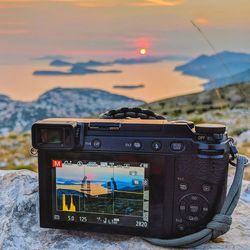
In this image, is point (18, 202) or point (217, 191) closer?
point (217, 191)

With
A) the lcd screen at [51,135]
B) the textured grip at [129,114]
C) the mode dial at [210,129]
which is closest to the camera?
the mode dial at [210,129]

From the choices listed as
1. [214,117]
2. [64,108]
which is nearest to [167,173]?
[64,108]

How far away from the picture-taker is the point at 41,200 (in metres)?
1.67

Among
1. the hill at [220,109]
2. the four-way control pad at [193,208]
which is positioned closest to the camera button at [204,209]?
the four-way control pad at [193,208]

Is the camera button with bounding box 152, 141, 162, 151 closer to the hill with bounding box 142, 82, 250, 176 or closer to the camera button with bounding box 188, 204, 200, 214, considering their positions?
the camera button with bounding box 188, 204, 200, 214

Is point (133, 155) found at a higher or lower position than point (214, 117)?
higher

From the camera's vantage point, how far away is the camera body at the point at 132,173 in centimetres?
155

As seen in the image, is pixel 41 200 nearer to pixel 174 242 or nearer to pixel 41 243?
pixel 41 243

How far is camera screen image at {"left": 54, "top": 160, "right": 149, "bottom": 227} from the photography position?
62.4 inches

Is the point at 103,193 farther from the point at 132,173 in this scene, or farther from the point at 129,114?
the point at 129,114

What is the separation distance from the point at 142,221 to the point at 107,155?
24cm

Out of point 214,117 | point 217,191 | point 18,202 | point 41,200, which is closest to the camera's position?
point 217,191

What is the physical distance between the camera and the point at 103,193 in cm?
161

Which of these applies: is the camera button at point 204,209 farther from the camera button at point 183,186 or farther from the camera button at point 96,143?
the camera button at point 96,143
